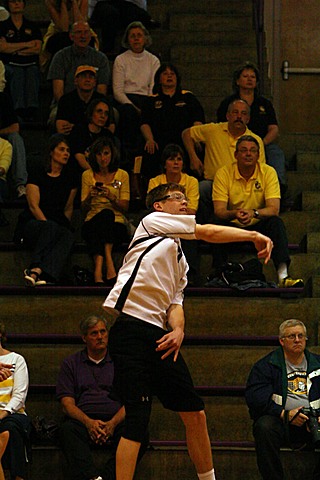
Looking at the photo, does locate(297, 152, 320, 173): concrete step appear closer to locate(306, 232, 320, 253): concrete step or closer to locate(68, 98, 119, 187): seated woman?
locate(306, 232, 320, 253): concrete step

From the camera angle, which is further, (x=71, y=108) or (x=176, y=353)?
(x=71, y=108)

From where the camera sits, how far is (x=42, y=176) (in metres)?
8.55

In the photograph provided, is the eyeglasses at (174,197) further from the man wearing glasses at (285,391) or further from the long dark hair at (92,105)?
the long dark hair at (92,105)

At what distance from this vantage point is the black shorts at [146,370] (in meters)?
5.41

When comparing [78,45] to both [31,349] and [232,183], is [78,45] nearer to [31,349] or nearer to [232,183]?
[232,183]

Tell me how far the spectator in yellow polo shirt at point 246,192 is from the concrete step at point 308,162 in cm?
123

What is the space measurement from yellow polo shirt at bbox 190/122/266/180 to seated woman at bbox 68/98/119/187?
0.74 metres

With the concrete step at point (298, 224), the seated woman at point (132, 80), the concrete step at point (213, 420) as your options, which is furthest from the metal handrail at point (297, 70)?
the concrete step at point (213, 420)

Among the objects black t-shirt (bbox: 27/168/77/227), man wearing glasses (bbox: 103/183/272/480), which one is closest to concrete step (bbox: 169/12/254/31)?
black t-shirt (bbox: 27/168/77/227)

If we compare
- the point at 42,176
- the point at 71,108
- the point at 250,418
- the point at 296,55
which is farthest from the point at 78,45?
the point at 250,418

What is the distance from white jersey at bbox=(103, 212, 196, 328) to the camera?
5453 mm

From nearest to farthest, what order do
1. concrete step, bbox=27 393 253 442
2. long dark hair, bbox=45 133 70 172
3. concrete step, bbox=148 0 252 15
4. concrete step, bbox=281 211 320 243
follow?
concrete step, bbox=27 393 253 442
long dark hair, bbox=45 133 70 172
concrete step, bbox=281 211 320 243
concrete step, bbox=148 0 252 15

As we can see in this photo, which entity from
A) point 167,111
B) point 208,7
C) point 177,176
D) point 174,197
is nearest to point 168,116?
point 167,111

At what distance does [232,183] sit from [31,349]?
79.0 inches
